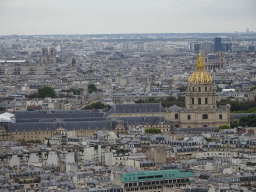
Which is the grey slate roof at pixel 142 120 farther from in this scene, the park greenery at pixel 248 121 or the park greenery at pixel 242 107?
the park greenery at pixel 242 107

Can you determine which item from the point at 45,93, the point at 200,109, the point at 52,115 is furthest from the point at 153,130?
the point at 45,93

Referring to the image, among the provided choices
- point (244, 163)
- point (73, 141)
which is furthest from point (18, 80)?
point (244, 163)

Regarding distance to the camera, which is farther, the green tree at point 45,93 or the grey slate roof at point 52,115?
the green tree at point 45,93

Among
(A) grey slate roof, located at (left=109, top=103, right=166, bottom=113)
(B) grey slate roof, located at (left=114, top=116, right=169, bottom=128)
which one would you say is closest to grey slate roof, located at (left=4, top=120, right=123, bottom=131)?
(B) grey slate roof, located at (left=114, top=116, right=169, bottom=128)

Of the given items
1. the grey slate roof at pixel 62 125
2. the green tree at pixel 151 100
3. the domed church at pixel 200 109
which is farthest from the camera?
the green tree at pixel 151 100

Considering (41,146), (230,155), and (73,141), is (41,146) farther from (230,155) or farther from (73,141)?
(230,155)

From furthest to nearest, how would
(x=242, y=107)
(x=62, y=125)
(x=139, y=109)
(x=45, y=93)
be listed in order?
(x=45, y=93)
(x=242, y=107)
(x=139, y=109)
(x=62, y=125)

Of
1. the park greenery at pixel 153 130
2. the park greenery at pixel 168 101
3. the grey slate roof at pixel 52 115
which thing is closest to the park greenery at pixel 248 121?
the park greenery at pixel 153 130

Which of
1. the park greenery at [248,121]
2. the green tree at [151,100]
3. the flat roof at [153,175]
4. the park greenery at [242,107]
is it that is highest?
the flat roof at [153,175]

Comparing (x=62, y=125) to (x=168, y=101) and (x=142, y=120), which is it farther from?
(x=168, y=101)
